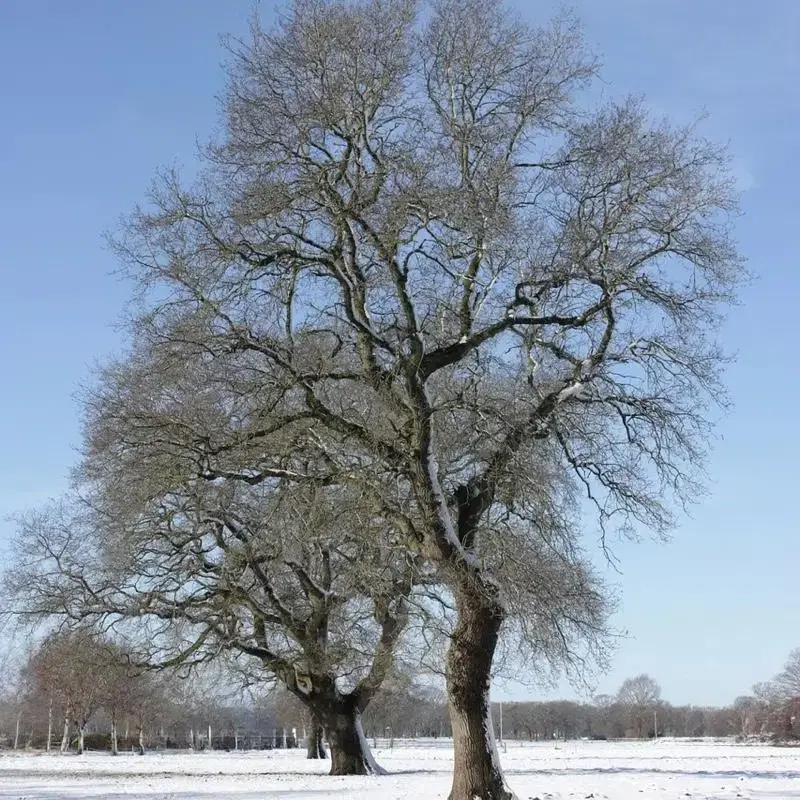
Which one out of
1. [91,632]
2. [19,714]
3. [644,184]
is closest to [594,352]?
[644,184]

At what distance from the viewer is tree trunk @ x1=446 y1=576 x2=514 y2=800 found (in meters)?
13.9

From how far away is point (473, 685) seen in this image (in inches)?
558

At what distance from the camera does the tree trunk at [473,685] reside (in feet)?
45.4

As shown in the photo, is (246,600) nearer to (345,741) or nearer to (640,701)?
(345,741)

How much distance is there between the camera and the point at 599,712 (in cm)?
15350

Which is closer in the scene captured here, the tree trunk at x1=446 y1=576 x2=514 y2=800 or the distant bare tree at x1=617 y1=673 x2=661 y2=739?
the tree trunk at x1=446 y1=576 x2=514 y2=800

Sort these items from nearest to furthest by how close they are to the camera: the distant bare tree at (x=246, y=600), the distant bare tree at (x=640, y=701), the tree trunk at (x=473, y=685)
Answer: the tree trunk at (x=473, y=685) < the distant bare tree at (x=246, y=600) < the distant bare tree at (x=640, y=701)

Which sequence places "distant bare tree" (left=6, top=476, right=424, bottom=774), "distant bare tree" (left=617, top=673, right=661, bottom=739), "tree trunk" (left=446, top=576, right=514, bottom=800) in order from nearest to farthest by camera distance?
1. "tree trunk" (left=446, top=576, right=514, bottom=800)
2. "distant bare tree" (left=6, top=476, right=424, bottom=774)
3. "distant bare tree" (left=617, top=673, right=661, bottom=739)

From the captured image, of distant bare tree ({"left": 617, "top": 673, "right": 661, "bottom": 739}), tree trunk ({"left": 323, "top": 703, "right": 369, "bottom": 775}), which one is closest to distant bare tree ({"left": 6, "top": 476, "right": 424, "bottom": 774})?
tree trunk ({"left": 323, "top": 703, "right": 369, "bottom": 775})

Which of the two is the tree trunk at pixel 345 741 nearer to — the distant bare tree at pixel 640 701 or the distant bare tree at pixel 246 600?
the distant bare tree at pixel 246 600

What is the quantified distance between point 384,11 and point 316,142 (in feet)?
6.34

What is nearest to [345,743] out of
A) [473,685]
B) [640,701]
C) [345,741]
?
[345,741]

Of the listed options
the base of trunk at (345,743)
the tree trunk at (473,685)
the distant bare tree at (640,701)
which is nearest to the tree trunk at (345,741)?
the base of trunk at (345,743)

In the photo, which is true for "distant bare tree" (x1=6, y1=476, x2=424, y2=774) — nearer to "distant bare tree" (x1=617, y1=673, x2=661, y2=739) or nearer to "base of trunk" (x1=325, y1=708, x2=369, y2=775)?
"base of trunk" (x1=325, y1=708, x2=369, y2=775)
